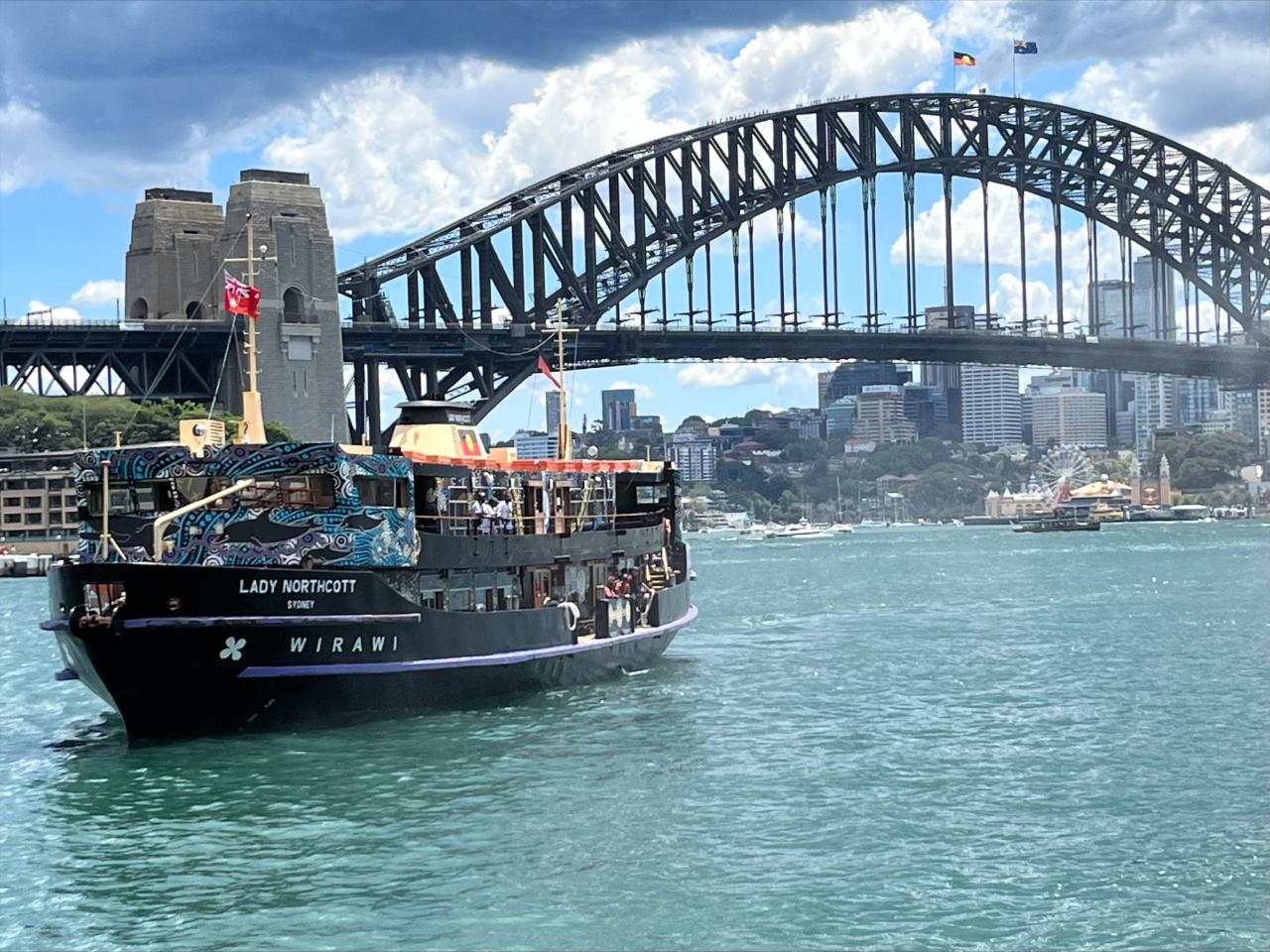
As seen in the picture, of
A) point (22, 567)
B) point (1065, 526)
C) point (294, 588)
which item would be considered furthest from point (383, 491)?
point (1065, 526)

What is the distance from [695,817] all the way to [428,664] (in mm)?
7952

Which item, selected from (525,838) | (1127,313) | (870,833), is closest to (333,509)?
(525,838)

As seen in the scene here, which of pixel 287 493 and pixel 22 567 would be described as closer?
pixel 287 493

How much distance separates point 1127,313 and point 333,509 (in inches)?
4051

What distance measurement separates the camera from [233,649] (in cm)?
2642

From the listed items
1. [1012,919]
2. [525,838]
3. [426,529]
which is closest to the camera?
[1012,919]

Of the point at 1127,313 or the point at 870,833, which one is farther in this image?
the point at 1127,313

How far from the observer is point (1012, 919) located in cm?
1753

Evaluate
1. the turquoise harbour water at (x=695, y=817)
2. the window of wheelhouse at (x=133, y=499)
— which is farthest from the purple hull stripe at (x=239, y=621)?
the window of wheelhouse at (x=133, y=499)

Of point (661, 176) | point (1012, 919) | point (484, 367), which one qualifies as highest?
point (661, 176)

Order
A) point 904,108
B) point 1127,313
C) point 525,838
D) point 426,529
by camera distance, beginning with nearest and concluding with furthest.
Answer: point 525,838 → point 426,529 → point 904,108 → point 1127,313

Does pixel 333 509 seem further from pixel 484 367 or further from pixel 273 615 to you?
pixel 484 367

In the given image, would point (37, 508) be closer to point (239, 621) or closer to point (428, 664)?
point (428, 664)

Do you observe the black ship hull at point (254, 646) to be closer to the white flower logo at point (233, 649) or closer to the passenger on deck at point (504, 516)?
the white flower logo at point (233, 649)
